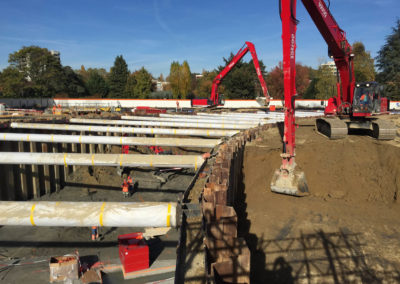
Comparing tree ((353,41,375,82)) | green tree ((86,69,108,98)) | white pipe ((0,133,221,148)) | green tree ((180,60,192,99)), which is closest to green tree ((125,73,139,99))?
green tree ((86,69,108,98))

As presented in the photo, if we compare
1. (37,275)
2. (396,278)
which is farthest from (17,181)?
(396,278)

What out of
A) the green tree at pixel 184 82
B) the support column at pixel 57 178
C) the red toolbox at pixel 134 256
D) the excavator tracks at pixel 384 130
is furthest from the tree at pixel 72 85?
the excavator tracks at pixel 384 130

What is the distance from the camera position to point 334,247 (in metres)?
7.75

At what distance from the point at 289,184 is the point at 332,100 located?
10.2 m

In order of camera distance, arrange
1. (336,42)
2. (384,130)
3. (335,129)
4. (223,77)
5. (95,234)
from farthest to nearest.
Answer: (223,77) → (336,42) → (335,129) → (384,130) → (95,234)

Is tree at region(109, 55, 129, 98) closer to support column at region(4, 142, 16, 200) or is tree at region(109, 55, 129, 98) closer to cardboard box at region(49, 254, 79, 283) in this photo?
support column at region(4, 142, 16, 200)

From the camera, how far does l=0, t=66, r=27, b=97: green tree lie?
60.1m

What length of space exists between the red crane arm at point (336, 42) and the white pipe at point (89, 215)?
11.3m

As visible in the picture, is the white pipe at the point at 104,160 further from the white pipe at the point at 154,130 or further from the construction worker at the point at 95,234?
the white pipe at the point at 154,130

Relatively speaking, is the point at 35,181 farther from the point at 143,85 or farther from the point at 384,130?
the point at 143,85

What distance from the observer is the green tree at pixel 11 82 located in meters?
60.1

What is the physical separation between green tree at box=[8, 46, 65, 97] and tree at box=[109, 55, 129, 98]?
14.6 m

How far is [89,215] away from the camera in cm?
553

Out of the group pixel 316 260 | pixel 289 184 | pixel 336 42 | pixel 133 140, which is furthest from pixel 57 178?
pixel 336 42
